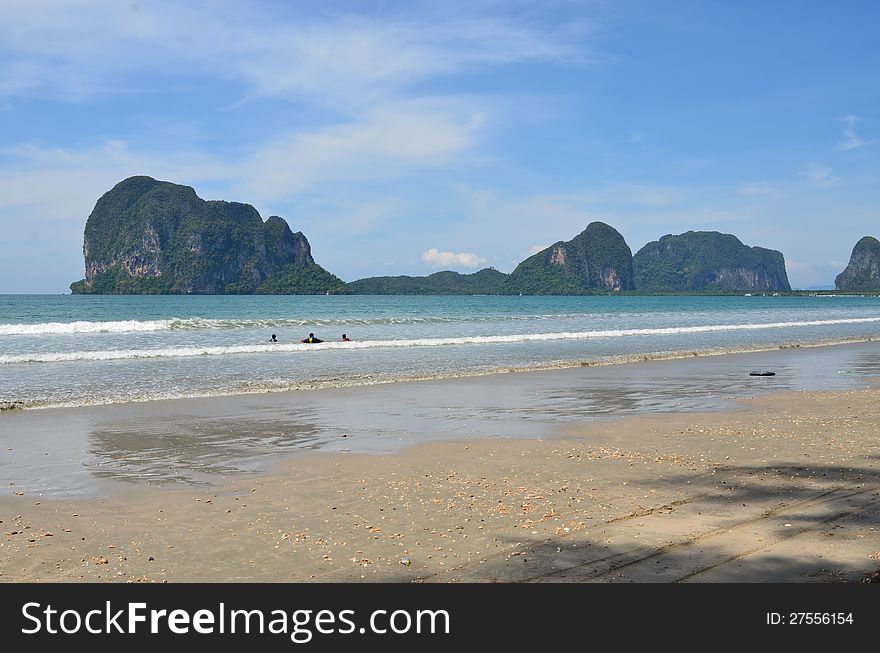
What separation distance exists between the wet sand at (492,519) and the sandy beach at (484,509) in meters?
0.03

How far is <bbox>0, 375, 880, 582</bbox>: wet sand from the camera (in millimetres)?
5973

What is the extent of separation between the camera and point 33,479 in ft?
31.0

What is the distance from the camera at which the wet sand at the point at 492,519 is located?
235 inches

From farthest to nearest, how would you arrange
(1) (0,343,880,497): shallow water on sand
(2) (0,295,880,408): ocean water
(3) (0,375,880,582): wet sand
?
(2) (0,295,880,408): ocean water → (1) (0,343,880,497): shallow water on sand → (3) (0,375,880,582): wet sand

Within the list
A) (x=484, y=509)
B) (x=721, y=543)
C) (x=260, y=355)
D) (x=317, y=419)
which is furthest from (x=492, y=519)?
(x=260, y=355)

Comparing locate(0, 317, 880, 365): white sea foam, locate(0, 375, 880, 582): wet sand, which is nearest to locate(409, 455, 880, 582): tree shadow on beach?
locate(0, 375, 880, 582): wet sand

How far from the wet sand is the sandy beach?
25 mm

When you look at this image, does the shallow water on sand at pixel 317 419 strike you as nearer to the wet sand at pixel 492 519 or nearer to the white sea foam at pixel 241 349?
the wet sand at pixel 492 519

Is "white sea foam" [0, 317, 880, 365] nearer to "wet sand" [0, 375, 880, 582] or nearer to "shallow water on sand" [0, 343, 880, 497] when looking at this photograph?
"shallow water on sand" [0, 343, 880, 497]

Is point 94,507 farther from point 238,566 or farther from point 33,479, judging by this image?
point 238,566

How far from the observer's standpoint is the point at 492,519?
24.5 feet

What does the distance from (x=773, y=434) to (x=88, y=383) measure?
16277mm

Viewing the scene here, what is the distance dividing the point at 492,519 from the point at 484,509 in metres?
0.40
